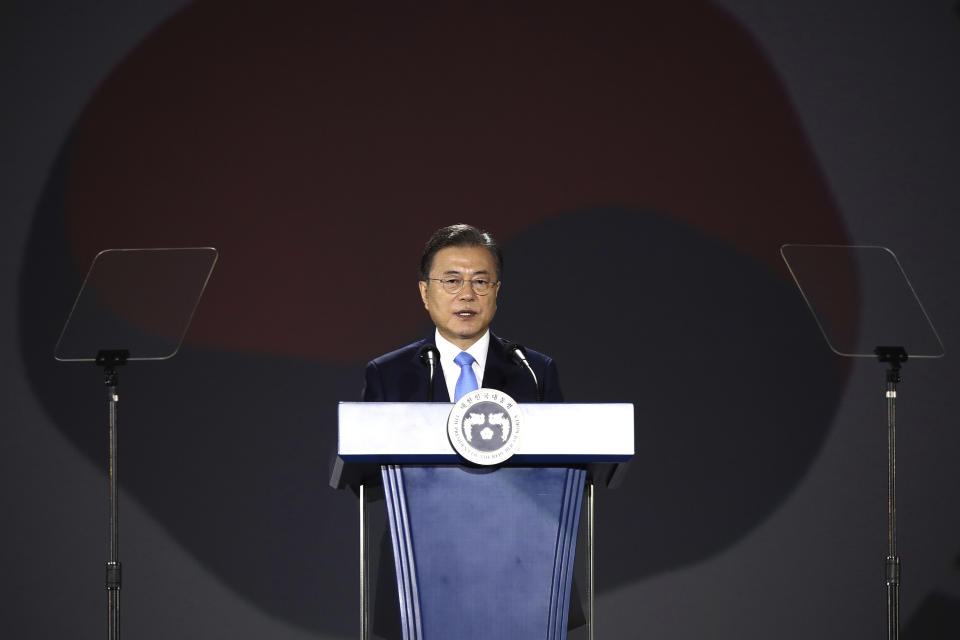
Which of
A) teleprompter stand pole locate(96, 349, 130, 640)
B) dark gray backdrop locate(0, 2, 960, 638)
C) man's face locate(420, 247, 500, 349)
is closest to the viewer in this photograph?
man's face locate(420, 247, 500, 349)

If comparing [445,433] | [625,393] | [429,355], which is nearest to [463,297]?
[429,355]

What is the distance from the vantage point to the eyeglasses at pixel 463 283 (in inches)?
95.4

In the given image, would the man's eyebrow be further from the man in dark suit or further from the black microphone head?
the black microphone head

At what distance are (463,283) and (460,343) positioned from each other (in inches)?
5.5

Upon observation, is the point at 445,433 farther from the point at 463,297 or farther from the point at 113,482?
the point at 113,482

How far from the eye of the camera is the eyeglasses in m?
2.42

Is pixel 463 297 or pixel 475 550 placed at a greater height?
pixel 463 297

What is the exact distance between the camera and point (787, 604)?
12.9 ft

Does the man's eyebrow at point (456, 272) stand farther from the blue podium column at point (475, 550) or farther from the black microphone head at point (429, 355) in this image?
the blue podium column at point (475, 550)

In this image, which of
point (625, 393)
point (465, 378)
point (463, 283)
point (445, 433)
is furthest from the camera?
point (625, 393)

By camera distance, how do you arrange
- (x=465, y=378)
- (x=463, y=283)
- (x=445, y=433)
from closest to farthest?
(x=445, y=433) → (x=465, y=378) → (x=463, y=283)

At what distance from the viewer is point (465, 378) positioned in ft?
7.61

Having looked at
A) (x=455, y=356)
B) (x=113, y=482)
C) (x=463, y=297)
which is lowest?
(x=113, y=482)

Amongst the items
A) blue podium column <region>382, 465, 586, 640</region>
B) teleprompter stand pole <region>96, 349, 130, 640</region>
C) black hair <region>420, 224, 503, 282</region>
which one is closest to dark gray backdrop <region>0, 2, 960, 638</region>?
A: teleprompter stand pole <region>96, 349, 130, 640</region>
